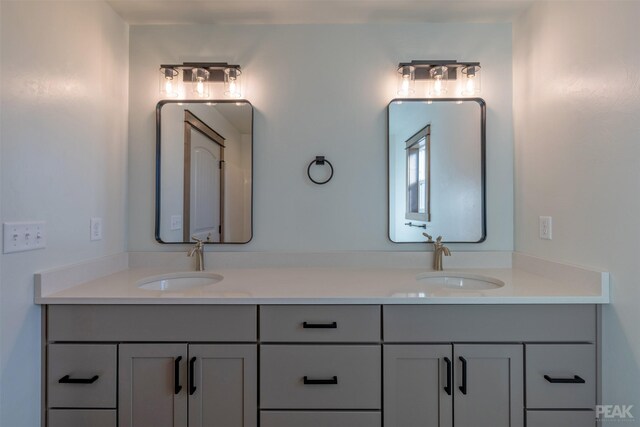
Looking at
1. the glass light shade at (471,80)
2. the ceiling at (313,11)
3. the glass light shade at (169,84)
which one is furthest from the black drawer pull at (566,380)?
the glass light shade at (169,84)

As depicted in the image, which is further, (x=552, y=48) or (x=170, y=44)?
(x=170, y=44)

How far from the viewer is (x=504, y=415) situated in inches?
47.5

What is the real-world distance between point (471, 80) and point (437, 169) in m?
0.55

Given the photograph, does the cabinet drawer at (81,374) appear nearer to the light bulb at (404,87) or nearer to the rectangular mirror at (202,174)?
the rectangular mirror at (202,174)

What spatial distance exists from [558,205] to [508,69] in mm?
888

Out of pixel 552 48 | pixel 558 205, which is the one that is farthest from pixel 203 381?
pixel 552 48

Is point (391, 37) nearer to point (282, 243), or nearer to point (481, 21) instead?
point (481, 21)

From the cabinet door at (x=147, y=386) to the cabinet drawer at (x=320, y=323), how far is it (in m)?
0.36

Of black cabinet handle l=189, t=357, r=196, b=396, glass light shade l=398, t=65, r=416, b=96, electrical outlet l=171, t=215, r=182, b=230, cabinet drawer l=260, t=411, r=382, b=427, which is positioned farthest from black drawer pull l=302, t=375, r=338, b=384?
glass light shade l=398, t=65, r=416, b=96

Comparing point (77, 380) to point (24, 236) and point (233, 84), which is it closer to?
point (24, 236)

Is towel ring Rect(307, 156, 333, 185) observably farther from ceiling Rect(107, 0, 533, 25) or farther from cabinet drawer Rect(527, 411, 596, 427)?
cabinet drawer Rect(527, 411, 596, 427)

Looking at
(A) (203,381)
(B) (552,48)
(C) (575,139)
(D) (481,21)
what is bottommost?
(A) (203,381)

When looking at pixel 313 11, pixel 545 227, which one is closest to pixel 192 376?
pixel 545 227

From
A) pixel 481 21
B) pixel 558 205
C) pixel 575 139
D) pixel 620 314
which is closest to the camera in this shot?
pixel 620 314
